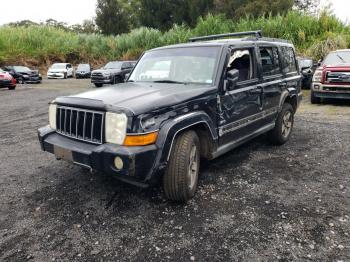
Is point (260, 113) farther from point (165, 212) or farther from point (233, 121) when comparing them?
point (165, 212)

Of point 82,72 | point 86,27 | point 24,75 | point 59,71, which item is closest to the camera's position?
point 24,75

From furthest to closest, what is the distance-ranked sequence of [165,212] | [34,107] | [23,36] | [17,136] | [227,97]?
[23,36], [34,107], [17,136], [227,97], [165,212]

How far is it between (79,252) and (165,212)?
1.03 meters

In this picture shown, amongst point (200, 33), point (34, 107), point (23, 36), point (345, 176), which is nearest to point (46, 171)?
point (345, 176)

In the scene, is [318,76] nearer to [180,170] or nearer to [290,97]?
[290,97]

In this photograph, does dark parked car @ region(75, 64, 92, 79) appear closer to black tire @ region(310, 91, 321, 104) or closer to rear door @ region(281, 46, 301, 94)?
black tire @ region(310, 91, 321, 104)

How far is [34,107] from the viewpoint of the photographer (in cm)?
1152

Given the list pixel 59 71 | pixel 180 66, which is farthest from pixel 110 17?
pixel 180 66

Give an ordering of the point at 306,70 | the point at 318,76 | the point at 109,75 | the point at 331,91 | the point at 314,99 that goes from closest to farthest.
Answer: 1. the point at 331,91
2. the point at 318,76
3. the point at 314,99
4. the point at 306,70
5. the point at 109,75

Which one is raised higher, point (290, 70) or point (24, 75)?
point (290, 70)

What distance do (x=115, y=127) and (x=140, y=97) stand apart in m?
0.49

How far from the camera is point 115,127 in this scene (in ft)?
10.5

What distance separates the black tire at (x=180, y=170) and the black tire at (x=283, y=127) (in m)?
2.56

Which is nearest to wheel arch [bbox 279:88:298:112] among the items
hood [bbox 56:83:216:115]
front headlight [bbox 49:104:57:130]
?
hood [bbox 56:83:216:115]
